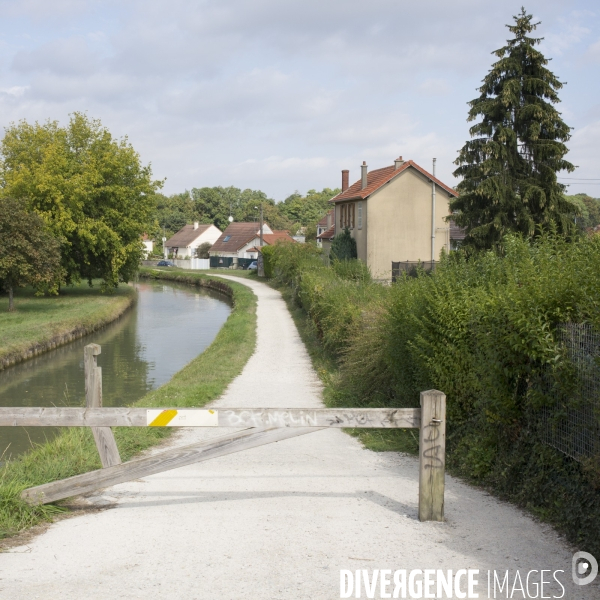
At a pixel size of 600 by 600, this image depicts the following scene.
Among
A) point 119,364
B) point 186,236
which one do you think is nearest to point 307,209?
point 186,236

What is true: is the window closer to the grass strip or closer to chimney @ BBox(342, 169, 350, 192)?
chimney @ BBox(342, 169, 350, 192)

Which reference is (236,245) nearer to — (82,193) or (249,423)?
(82,193)

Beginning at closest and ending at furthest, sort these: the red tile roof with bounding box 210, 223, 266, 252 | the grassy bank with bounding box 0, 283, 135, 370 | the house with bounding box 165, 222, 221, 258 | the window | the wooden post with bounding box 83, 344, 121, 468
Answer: the wooden post with bounding box 83, 344, 121, 468
the grassy bank with bounding box 0, 283, 135, 370
the window
the red tile roof with bounding box 210, 223, 266, 252
the house with bounding box 165, 222, 221, 258

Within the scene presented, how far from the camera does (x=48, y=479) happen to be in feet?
23.8

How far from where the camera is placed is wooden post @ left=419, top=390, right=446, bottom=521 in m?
6.02

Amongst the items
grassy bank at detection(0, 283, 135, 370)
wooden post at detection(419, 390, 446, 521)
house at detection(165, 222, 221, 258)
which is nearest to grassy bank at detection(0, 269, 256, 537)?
wooden post at detection(419, 390, 446, 521)

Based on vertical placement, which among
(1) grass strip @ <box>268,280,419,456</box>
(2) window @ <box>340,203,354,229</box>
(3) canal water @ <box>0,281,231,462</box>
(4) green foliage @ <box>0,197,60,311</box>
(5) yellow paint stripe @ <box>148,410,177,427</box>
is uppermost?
(2) window @ <box>340,203,354,229</box>

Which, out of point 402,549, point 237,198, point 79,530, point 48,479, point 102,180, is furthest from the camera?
point 237,198

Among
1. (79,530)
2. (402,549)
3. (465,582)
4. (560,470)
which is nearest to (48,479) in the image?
(79,530)

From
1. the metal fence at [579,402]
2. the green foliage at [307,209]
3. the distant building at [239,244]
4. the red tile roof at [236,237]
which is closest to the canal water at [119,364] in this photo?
the metal fence at [579,402]

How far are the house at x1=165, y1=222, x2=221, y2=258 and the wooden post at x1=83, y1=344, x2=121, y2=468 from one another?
103 metres

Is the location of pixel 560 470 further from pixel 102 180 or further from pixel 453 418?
pixel 102 180

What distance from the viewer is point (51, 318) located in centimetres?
→ 3291

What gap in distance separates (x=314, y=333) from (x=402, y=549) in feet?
59.2
